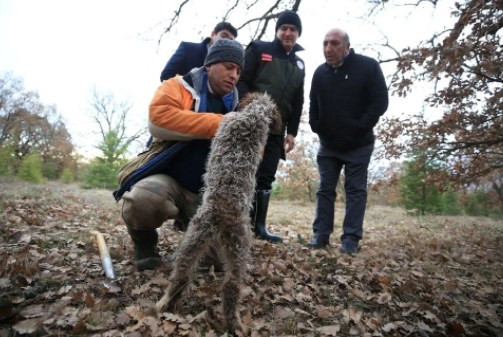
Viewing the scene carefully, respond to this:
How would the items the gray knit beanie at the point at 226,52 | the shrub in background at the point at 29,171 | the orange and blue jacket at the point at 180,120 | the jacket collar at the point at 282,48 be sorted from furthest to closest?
1. the shrub in background at the point at 29,171
2. the jacket collar at the point at 282,48
3. the gray knit beanie at the point at 226,52
4. the orange and blue jacket at the point at 180,120

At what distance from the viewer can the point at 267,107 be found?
2.25 meters

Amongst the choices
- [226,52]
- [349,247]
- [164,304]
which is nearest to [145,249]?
[164,304]

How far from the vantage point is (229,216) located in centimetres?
196

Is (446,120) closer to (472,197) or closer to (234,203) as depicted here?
(234,203)

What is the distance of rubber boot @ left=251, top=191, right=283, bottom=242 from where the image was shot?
453 centimetres

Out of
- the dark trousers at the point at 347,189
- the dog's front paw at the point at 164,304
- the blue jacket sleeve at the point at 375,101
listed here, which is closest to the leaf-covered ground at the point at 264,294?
the dog's front paw at the point at 164,304

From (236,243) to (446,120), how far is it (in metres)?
6.12

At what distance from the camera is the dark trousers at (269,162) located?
14.7 ft

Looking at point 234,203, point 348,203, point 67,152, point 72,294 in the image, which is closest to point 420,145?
point 348,203

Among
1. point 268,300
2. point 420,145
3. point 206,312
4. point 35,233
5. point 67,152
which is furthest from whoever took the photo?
point 67,152

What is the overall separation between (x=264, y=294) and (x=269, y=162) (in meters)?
2.19

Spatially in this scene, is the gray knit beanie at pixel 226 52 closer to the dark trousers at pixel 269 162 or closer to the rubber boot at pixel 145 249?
the rubber boot at pixel 145 249

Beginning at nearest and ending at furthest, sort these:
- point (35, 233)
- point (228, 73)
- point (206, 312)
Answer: point (206, 312)
point (228, 73)
point (35, 233)

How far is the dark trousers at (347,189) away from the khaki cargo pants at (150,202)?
2.36m
